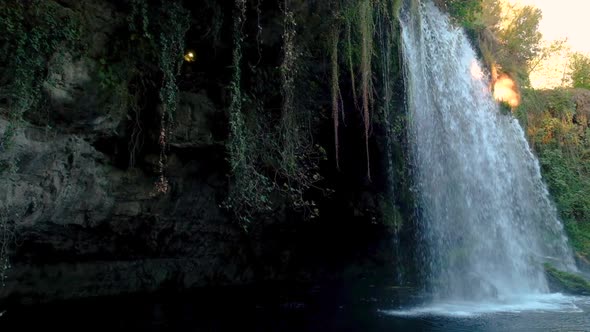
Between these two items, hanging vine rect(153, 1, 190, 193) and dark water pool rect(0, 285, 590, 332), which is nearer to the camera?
hanging vine rect(153, 1, 190, 193)

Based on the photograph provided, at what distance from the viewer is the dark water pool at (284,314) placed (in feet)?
22.7

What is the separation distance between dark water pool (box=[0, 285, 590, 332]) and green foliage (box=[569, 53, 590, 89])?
11.9 m

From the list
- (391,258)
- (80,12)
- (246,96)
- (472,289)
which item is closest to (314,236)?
(391,258)

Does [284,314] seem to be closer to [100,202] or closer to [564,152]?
[100,202]

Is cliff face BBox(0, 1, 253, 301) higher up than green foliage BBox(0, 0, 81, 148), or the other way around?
green foliage BBox(0, 0, 81, 148)

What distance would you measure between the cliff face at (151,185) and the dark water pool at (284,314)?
0.37 meters

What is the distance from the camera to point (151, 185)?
7.66m

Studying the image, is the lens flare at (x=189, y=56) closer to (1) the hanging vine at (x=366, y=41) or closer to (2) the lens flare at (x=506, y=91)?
(1) the hanging vine at (x=366, y=41)

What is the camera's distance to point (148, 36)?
5.84 meters

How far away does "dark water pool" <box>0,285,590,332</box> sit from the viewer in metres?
6.91

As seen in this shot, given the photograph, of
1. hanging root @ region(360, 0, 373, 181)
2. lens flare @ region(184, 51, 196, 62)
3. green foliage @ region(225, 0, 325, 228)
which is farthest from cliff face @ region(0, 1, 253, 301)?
hanging root @ region(360, 0, 373, 181)

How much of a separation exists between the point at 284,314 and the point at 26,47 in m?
5.57

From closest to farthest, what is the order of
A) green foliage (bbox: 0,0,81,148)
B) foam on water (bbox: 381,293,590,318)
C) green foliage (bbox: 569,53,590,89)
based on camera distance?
green foliage (bbox: 0,0,81,148)
foam on water (bbox: 381,293,590,318)
green foliage (bbox: 569,53,590,89)

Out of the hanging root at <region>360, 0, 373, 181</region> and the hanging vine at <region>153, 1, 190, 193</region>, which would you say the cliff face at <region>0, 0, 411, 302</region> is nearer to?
the hanging vine at <region>153, 1, 190, 193</region>
